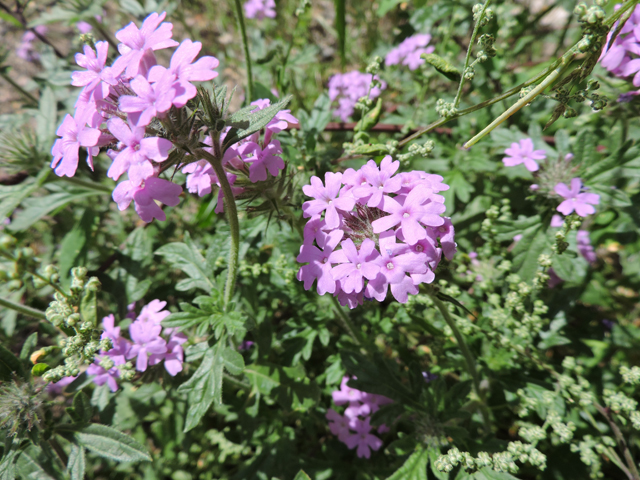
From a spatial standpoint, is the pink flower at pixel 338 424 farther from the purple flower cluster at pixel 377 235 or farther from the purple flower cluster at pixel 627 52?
the purple flower cluster at pixel 627 52

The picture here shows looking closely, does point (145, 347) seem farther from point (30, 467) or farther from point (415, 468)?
point (415, 468)

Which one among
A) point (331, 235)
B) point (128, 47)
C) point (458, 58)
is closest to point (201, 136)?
point (128, 47)

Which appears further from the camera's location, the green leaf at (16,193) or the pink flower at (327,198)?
the green leaf at (16,193)

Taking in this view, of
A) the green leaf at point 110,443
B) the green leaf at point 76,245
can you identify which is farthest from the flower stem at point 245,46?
the green leaf at point 110,443

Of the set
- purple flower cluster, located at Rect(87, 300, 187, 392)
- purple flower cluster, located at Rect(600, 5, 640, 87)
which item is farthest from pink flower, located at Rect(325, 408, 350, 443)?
purple flower cluster, located at Rect(600, 5, 640, 87)

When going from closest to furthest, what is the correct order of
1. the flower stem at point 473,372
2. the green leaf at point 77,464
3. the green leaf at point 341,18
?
the green leaf at point 77,464 → the flower stem at point 473,372 → the green leaf at point 341,18

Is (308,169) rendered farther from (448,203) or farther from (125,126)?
(125,126)
